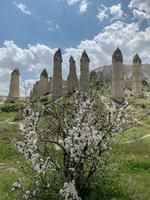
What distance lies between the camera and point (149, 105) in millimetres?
75188

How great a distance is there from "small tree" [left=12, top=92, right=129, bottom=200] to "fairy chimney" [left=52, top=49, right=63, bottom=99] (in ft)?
182

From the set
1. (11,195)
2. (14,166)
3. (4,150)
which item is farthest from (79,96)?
(4,150)

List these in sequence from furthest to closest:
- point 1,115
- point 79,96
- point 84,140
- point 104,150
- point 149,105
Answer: point 1,115 → point 149,105 → point 79,96 → point 104,150 → point 84,140

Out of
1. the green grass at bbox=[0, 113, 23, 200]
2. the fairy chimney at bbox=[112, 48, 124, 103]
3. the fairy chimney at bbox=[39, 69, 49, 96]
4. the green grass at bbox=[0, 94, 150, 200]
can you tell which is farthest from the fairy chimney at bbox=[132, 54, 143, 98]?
the green grass at bbox=[0, 113, 23, 200]

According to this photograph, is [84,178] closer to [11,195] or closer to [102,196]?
[102,196]

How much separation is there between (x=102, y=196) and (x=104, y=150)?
13.1 ft

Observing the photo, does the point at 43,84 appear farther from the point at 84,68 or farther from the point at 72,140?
the point at 72,140

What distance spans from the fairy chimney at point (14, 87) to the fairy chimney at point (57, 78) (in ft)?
49.5

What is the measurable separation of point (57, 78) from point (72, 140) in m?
61.5

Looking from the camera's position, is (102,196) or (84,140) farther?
(102,196)

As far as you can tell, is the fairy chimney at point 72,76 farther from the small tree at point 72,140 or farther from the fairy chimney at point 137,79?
the small tree at point 72,140

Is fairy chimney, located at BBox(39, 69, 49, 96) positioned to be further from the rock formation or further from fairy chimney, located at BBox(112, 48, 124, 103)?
fairy chimney, located at BBox(112, 48, 124, 103)

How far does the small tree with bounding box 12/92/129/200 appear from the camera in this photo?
2039 centimetres

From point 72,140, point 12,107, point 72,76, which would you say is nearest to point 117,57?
point 72,76
